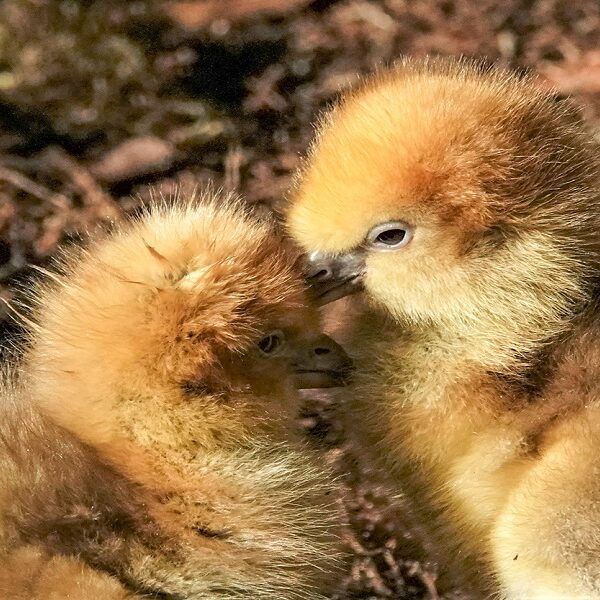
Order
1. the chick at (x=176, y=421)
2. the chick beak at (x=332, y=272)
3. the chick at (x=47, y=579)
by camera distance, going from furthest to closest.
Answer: the chick beak at (x=332, y=272) → the chick at (x=176, y=421) → the chick at (x=47, y=579)

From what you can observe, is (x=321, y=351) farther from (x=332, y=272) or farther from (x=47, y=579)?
(x=47, y=579)

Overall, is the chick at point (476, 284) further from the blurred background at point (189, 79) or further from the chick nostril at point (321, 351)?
the blurred background at point (189, 79)

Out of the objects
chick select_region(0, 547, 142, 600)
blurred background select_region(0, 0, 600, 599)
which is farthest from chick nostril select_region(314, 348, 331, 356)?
blurred background select_region(0, 0, 600, 599)

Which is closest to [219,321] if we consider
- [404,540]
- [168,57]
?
[404,540]

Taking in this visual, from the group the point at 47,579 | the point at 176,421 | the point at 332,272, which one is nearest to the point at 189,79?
the point at 332,272

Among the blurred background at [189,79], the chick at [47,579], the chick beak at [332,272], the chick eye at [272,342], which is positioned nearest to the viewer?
the chick at [47,579]

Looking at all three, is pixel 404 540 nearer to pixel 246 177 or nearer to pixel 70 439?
pixel 70 439

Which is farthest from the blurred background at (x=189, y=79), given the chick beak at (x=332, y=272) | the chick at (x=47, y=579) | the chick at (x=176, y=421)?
the chick at (x=47, y=579)
